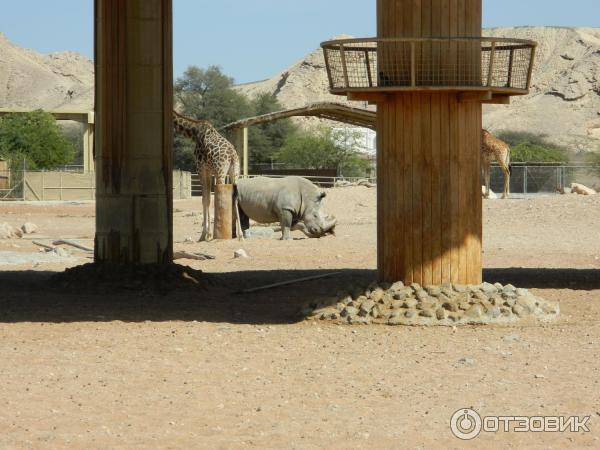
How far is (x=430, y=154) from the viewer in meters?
12.9

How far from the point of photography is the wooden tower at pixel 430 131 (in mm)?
12797

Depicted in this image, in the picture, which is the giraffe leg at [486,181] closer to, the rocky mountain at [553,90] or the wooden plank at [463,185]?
the wooden plank at [463,185]

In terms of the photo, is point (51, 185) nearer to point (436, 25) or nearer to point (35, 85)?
point (436, 25)

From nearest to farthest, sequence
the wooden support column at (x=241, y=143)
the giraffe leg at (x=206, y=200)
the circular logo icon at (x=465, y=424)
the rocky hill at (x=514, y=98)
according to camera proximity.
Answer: the circular logo icon at (x=465, y=424) < the giraffe leg at (x=206, y=200) < the wooden support column at (x=241, y=143) < the rocky hill at (x=514, y=98)

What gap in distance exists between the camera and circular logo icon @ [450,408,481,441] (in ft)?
26.2

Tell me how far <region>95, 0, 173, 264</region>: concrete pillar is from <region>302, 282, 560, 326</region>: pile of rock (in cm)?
445

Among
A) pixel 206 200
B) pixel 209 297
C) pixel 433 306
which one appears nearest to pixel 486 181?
pixel 206 200

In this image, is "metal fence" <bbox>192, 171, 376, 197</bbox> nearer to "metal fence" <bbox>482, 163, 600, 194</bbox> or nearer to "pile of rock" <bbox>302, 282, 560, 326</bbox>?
"metal fence" <bbox>482, 163, 600, 194</bbox>

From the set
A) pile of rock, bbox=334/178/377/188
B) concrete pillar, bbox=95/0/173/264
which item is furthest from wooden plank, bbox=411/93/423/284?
pile of rock, bbox=334/178/377/188

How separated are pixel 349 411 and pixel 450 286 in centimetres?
446

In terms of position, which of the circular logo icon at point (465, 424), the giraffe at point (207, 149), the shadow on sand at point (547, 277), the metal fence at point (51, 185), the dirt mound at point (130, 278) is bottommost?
the circular logo icon at point (465, 424)

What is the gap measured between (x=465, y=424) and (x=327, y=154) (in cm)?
6333

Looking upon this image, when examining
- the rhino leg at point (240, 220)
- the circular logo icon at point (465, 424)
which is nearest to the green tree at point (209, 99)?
the rhino leg at point (240, 220)

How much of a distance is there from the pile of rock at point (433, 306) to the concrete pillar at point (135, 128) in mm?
4447
